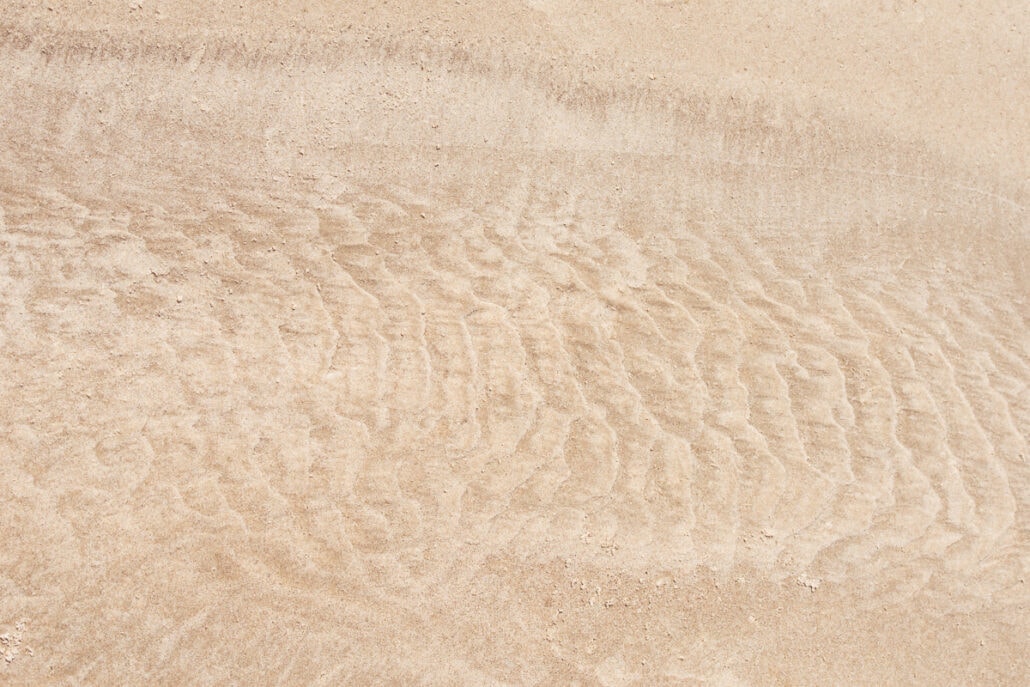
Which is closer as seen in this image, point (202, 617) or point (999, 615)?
point (202, 617)

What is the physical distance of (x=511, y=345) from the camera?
405cm

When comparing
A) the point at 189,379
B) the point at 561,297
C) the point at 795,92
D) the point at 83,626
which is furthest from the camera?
the point at 795,92

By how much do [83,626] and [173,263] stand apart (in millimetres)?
1880

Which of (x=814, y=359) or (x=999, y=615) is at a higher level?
(x=814, y=359)

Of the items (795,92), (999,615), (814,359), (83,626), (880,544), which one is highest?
(795,92)

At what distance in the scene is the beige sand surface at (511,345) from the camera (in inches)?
146

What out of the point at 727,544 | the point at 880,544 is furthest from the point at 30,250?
the point at 880,544

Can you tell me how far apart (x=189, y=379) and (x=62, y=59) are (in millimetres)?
2045

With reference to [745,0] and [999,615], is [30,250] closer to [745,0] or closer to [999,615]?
[745,0]

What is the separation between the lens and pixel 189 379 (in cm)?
387

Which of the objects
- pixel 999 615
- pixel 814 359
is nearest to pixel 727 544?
pixel 814 359

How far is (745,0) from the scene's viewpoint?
4523mm

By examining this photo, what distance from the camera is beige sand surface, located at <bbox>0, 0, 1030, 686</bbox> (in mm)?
3721

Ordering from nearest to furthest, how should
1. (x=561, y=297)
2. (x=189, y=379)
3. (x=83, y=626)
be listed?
1. (x=83, y=626)
2. (x=189, y=379)
3. (x=561, y=297)
